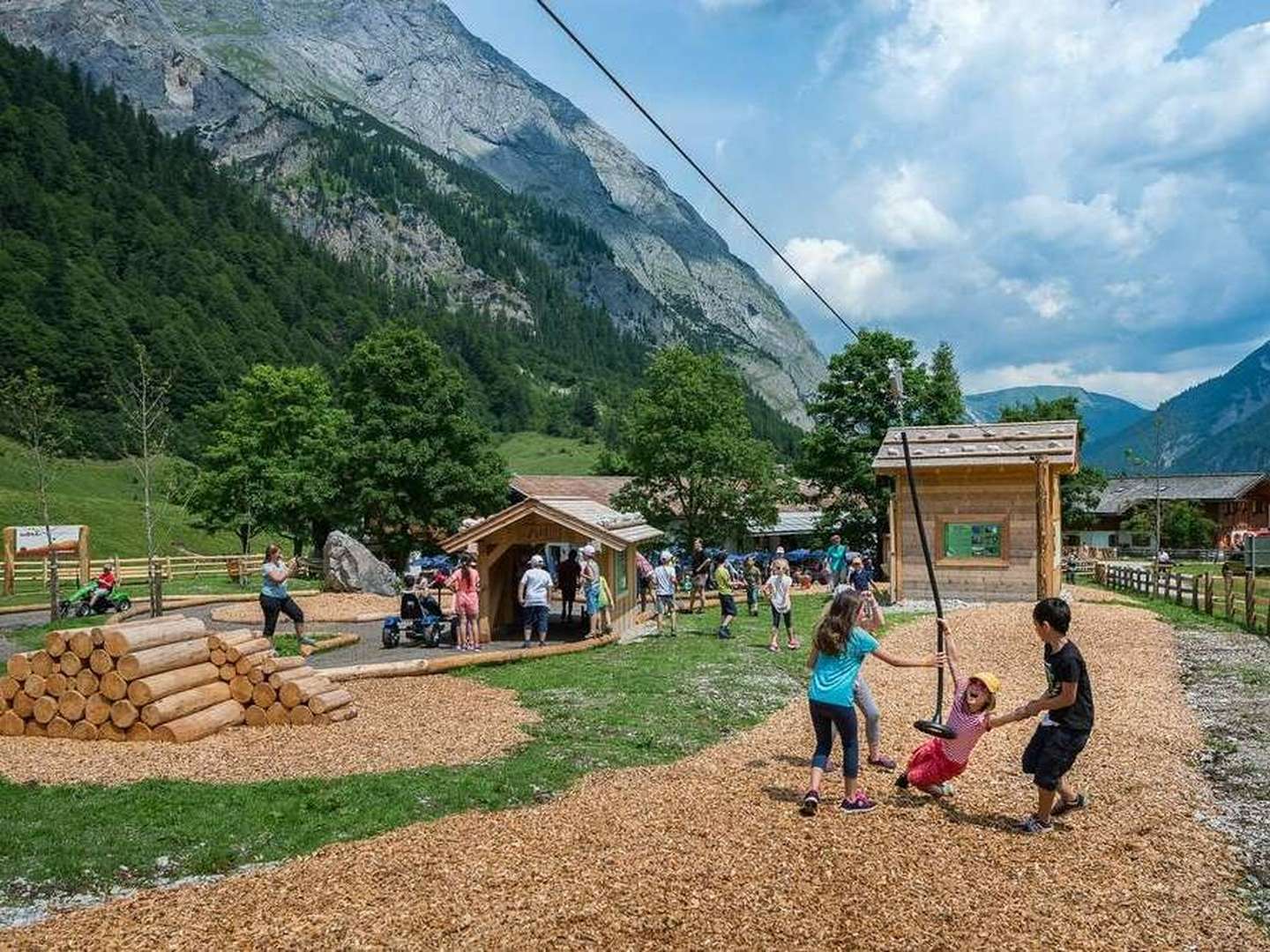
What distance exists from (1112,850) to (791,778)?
9.98ft

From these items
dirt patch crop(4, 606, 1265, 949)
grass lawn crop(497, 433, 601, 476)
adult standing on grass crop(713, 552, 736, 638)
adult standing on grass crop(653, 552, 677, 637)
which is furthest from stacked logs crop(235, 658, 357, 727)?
grass lawn crop(497, 433, 601, 476)

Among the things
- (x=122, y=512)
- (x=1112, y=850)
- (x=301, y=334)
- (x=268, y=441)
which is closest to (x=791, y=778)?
(x=1112, y=850)

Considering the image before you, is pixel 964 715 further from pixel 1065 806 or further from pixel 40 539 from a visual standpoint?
pixel 40 539

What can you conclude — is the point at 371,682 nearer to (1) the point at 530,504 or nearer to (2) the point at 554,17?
(1) the point at 530,504

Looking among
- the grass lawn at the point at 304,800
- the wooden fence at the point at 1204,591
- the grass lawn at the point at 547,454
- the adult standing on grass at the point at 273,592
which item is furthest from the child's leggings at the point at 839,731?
the grass lawn at the point at 547,454

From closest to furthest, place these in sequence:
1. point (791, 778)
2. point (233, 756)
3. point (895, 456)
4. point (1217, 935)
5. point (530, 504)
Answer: point (1217, 935) → point (791, 778) → point (233, 756) → point (530, 504) → point (895, 456)

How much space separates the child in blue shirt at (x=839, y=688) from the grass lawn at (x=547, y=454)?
4458 inches

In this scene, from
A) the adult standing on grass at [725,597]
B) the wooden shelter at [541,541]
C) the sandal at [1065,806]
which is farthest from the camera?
the adult standing on grass at [725,597]

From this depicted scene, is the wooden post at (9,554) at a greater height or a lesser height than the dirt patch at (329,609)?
greater

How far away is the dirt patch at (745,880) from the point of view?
6.01 m

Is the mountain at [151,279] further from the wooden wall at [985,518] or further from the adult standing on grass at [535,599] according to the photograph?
the wooden wall at [985,518]

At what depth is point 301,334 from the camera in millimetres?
158500

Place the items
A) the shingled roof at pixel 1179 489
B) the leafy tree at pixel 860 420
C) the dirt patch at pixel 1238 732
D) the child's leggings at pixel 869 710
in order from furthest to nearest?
the shingled roof at pixel 1179 489, the leafy tree at pixel 860 420, the child's leggings at pixel 869 710, the dirt patch at pixel 1238 732

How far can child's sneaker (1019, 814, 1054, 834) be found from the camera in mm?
7812
